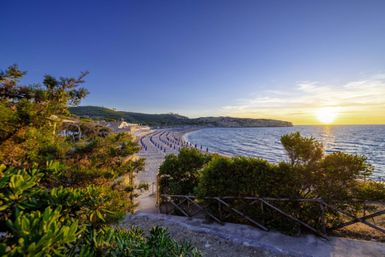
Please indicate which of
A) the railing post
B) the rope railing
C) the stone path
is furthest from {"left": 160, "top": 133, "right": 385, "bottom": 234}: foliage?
the stone path

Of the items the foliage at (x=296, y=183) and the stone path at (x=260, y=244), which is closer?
the stone path at (x=260, y=244)

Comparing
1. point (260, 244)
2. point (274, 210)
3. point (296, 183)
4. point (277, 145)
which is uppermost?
point (296, 183)

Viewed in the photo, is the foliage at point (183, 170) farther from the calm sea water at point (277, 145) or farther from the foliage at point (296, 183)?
the calm sea water at point (277, 145)

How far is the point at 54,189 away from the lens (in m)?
1.63

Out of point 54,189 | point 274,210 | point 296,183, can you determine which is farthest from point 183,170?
point 54,189

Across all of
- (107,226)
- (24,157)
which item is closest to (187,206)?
(24,157)

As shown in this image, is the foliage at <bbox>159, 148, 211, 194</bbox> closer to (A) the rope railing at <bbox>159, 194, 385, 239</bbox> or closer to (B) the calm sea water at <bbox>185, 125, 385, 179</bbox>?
(A) the rope railing at <bbox>159, 194, 385, 239</bbox>

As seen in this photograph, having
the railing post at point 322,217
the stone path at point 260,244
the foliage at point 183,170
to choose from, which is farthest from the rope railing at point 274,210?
the foliage at point 183,170

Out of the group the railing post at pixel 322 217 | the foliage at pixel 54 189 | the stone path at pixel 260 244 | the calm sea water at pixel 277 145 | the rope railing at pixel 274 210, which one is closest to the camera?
the foliage at pixel 54 189

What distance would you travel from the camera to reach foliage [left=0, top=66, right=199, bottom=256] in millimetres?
1150

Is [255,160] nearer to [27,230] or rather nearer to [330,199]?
[330,199]

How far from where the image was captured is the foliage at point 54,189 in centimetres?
115

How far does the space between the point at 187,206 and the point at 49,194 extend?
8.29 meters

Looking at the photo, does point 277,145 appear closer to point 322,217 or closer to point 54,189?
point 322,217
